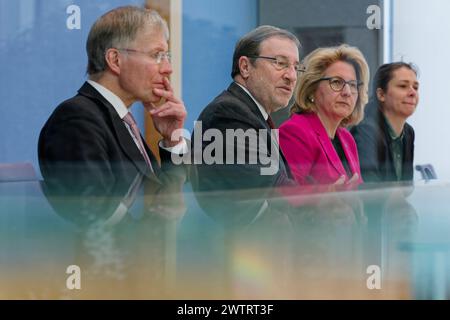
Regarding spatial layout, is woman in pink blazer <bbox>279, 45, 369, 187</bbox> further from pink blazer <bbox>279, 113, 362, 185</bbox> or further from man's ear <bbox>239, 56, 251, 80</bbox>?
man's ear <bbox>239, 56, 251, 80</bbox>

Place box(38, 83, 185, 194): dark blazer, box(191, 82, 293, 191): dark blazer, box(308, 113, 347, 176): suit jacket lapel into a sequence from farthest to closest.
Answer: box(308, 113, 347, 176): suit jacket lapel
box(191, 82, 293, 191): dark blazer
box(38, 83, 185, 194): dark blazer

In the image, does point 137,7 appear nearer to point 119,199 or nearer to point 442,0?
point 119,199

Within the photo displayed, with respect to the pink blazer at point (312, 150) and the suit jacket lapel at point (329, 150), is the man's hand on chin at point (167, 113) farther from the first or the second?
the suit jacket lapel at point (329, 150)

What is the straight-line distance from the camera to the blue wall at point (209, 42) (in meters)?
2.27

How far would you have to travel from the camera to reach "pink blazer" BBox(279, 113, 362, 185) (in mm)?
2406

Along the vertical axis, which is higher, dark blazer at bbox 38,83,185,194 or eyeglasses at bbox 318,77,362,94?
Result: eyeglasses at bbox 318,77,362,94

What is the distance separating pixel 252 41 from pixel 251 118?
0.64 ft

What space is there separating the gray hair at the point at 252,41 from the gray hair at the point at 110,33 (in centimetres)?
21

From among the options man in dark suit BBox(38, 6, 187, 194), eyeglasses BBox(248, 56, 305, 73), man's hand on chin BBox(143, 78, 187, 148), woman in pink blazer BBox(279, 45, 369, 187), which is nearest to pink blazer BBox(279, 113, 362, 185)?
woman in pink blazer BBox(279, 45, 369, 187)

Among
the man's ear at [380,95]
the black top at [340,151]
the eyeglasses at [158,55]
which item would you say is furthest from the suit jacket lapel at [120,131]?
the man's ear at [380,95]

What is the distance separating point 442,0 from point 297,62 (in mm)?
436

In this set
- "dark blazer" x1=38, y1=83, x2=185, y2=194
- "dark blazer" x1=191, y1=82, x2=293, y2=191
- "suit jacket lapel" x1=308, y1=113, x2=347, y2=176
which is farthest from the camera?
"suit jacket lapel" x1=308, y1=113, x2=347, y2=176

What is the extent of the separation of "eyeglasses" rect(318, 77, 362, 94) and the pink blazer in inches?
3.8
